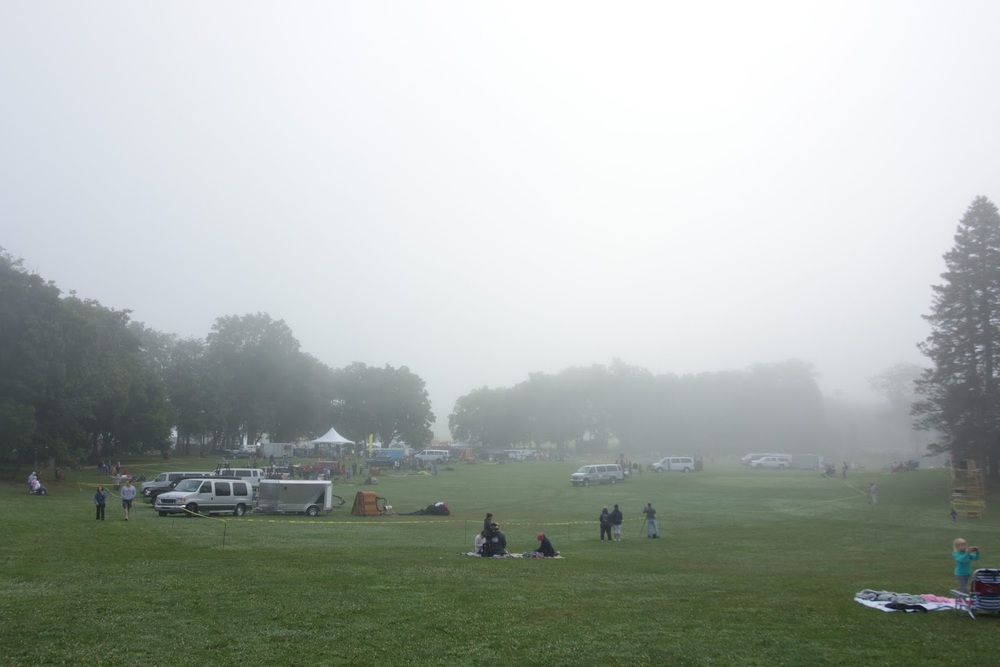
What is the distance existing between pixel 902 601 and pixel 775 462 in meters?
72.3

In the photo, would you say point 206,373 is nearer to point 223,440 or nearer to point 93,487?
point 223,440

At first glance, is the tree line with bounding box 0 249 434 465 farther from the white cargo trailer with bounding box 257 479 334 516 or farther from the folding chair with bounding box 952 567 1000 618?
the folding chair with bounding box 952 567 1000 618

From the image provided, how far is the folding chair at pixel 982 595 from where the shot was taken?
14453 millimetres

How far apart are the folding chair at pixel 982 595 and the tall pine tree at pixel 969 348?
38317 millimetres

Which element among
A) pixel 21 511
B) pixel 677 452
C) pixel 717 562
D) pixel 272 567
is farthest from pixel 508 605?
pixel 677 452

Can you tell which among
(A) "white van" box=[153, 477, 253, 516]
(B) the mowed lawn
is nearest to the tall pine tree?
(B) the mowed lawn

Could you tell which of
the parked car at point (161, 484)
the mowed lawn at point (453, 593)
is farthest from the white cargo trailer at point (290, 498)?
the parked car at point (161, 484)

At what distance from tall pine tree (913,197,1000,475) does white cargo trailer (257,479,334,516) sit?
129 ft

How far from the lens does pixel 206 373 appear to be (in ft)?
307

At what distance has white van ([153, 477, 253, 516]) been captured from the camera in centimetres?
3331

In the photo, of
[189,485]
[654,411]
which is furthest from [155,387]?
[654,411]

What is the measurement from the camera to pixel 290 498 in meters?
36.2

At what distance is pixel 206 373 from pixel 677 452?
3128 inches

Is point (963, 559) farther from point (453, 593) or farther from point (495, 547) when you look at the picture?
point (495, 547)
